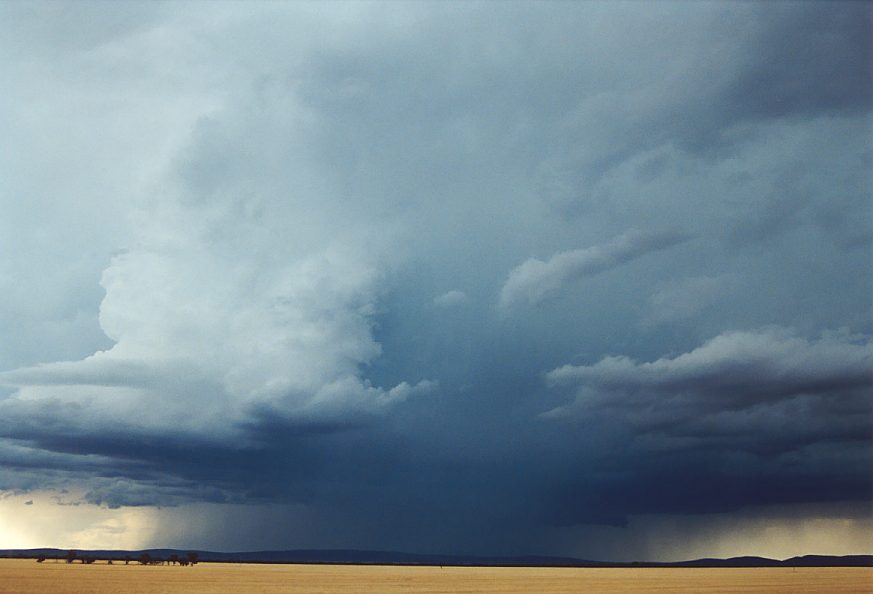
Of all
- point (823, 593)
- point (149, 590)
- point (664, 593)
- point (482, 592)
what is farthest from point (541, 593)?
point (149, 590)

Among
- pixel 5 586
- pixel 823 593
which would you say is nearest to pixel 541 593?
pixel 823 593

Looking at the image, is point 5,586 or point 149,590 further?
point 5,586

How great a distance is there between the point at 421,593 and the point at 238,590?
69.9 feet

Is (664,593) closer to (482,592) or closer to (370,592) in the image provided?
(482,592)

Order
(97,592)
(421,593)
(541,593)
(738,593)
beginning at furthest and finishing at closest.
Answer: (738,593) → (541,593) → (421,593) → (97,592)

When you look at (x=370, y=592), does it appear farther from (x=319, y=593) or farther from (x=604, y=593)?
(x=604, y=593)

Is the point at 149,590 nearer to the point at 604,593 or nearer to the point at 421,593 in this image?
the point at 421,593

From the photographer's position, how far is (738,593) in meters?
103

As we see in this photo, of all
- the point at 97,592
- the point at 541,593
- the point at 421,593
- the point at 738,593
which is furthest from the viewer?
the point at 738,593

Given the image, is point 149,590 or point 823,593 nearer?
point 149,590

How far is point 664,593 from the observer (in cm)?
9819

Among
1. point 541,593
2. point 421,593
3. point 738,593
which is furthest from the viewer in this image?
point 738,593

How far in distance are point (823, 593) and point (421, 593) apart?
48.0m

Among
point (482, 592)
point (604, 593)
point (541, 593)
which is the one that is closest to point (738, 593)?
point (604, 593)
